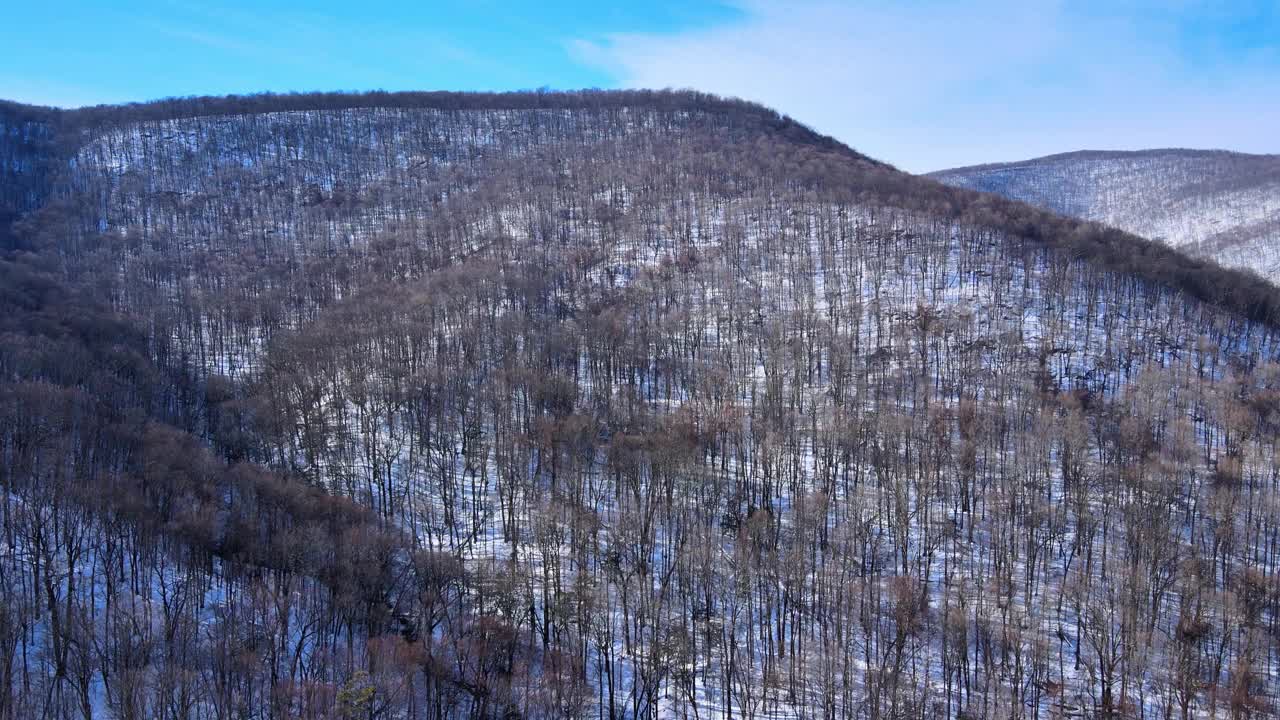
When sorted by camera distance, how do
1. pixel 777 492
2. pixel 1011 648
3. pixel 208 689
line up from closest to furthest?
pixel 208 689 → pixel 1011 648 → pixel 777 492

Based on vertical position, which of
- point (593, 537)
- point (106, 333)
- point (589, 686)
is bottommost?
point (589, 686)

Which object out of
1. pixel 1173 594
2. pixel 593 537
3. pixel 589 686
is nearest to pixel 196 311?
pixel 593 537

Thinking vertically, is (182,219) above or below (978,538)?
above

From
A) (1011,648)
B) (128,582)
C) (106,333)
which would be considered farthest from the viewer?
(106,333)

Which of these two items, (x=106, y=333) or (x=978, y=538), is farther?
(x=106, y=333)

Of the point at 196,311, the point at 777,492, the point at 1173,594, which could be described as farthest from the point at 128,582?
the point at 196,311

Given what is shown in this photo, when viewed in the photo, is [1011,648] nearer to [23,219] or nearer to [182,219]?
[182,219]
